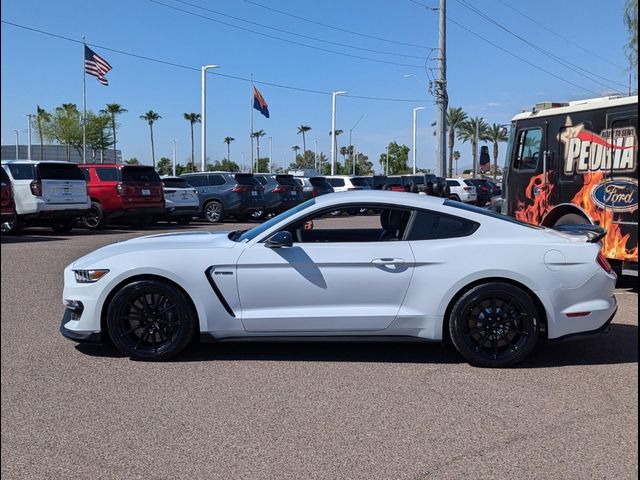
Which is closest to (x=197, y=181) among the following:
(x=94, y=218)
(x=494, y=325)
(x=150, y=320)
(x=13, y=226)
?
(x=94, y=218)

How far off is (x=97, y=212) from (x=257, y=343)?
43.7 ft

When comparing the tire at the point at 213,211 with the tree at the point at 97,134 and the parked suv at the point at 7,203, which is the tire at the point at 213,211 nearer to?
the parked suv at the point at 7,203

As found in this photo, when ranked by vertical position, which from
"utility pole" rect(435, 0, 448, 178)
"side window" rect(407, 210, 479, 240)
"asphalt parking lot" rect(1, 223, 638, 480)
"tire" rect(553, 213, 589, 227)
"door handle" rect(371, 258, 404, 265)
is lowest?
"asphalt parking lot" rect(1, 223, 638, 480)

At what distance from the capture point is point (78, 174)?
1603 cm

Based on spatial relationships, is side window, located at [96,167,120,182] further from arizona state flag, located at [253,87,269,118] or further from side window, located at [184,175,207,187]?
arizona state flag, located at [253,87,269,118]

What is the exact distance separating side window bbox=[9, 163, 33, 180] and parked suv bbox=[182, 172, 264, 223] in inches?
293

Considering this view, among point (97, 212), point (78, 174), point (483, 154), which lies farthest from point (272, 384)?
point (97, 212)

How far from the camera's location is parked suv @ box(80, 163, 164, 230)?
58.7 ft

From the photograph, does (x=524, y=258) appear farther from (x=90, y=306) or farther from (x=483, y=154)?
(x=483, y=154)

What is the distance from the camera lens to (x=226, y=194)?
73.1ft

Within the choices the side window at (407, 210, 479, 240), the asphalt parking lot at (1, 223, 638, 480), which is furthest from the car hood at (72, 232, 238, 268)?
the side window at (407, 210, 479, 240)

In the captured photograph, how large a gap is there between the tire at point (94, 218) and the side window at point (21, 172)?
8.55ft

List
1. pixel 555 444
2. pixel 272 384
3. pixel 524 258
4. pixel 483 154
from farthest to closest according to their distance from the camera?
1. pixel 483 154
2. pixel 524 258
3. pixel 272 384
4. pixel 555 444

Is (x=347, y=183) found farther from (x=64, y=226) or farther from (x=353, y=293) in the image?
(x=353, y=293)
